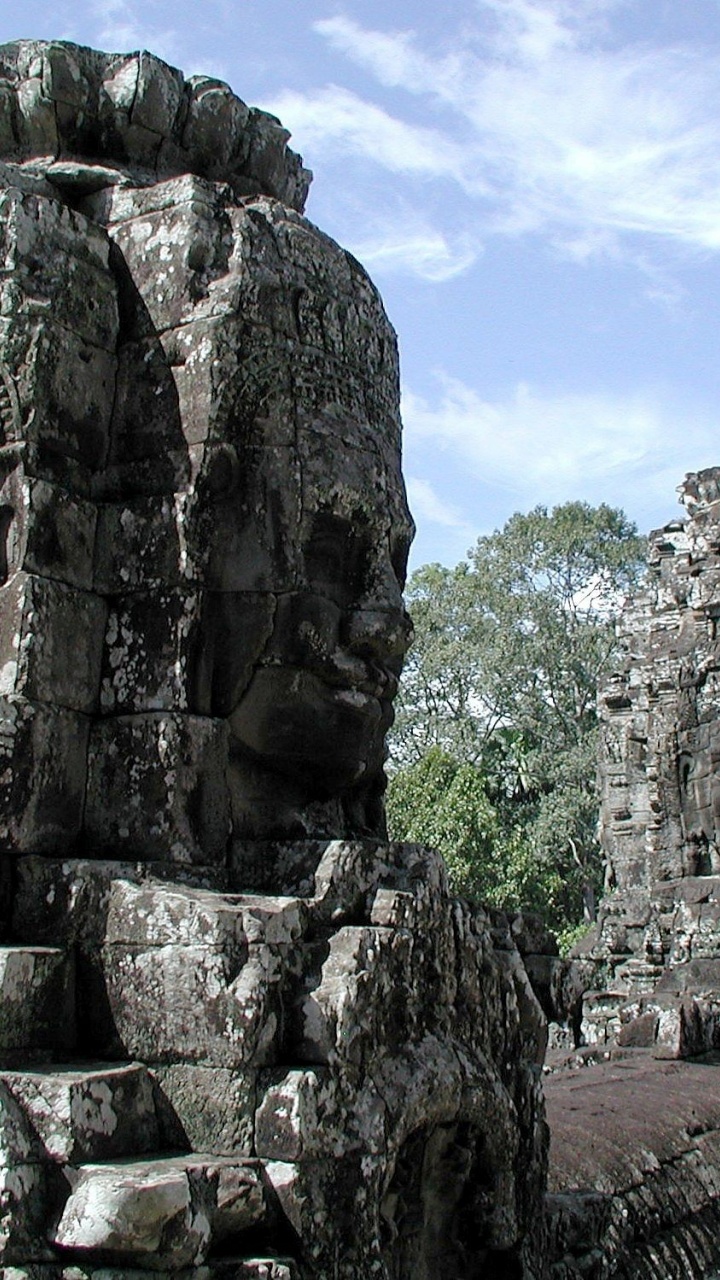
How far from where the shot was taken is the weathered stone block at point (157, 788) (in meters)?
3.78

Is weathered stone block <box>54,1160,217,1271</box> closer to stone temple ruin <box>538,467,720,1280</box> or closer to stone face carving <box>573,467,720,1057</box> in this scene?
stone temple ruin <box>538,467,720,1280</box>

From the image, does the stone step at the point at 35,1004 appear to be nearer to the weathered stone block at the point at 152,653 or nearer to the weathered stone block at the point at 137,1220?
the weathered stone block at the point at 137,1220

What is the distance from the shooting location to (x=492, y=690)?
31.4 meters

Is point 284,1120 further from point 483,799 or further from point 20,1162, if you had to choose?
point 483,799

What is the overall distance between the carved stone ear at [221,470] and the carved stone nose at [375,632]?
1.77ft

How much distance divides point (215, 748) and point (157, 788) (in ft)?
0.67

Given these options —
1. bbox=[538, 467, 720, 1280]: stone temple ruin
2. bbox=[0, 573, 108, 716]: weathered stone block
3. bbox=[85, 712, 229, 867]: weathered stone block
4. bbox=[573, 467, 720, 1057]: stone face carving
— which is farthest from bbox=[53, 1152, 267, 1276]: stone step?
bbox=[573, 467, 720, 1057]: stone face carving

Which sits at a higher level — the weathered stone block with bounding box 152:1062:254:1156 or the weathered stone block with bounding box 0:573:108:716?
the weathered stone block with bounding box 0:573:108:716

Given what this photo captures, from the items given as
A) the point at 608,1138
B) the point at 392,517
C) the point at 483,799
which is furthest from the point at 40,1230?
the point at 483,799

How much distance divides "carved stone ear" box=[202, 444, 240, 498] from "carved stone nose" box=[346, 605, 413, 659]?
0.54 m

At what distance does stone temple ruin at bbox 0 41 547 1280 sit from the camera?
327cm

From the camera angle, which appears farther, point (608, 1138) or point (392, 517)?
point (608, 1138)

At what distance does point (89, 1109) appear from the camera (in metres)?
3.12

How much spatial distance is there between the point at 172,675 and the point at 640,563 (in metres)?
30.7
